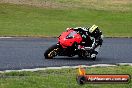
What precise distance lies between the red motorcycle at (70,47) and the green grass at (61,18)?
13.7 meters

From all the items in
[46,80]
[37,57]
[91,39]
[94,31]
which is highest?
[46,80]

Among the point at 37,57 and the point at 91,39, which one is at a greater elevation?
the point at 91,39

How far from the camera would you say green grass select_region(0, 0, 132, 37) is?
111 feet

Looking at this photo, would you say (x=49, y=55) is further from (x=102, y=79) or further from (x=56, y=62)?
(x=102, y=79)

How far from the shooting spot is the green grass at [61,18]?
33812 mm

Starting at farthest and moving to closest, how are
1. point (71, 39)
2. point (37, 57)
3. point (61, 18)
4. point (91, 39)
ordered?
point (61, 18) → point (37, 57) → point (91, 39) → point (71, 39)

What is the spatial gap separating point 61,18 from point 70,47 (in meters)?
24.9

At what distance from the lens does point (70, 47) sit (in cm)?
1673

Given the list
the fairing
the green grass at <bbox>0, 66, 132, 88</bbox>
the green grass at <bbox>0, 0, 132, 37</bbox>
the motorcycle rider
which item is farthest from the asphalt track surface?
the green grass at <bbox>0, 0, 132, 37</bbox>

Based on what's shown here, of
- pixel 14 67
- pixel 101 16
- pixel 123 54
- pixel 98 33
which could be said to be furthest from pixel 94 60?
pixel 101 16

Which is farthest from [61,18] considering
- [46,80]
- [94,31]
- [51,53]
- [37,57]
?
[46,80]

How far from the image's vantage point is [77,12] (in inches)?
1797

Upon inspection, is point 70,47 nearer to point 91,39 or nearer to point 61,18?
point 91,39

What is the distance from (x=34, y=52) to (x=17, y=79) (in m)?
7.61
